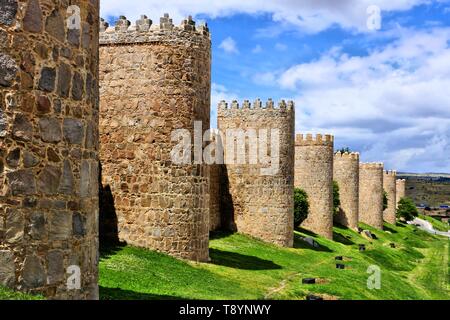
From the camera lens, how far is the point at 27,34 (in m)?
7.03

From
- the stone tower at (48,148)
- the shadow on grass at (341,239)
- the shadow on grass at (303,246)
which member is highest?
the stone tower at (48,148)

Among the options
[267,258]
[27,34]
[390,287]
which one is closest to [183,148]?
[267,258]

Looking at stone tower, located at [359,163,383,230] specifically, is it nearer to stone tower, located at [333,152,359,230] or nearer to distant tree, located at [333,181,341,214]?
stone tower, located at [333,152,359,230]

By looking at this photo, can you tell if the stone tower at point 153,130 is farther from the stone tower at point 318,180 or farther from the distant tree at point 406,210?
the distant tree at point 406,210

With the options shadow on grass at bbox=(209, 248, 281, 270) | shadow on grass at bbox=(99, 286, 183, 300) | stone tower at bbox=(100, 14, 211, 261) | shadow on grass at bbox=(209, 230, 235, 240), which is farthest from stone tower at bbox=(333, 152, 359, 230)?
shadow on grass at bbox=(99, 286, 183, 300)

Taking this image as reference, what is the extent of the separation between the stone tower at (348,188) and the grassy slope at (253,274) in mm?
10473

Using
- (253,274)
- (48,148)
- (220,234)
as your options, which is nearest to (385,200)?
(220,234)

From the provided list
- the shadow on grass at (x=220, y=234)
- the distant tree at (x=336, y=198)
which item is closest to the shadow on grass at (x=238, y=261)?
the shadow on grass at (x=220, y=234)

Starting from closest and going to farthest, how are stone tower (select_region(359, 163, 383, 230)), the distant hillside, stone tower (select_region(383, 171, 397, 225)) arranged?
stone tower (select_region(359, 163, 383, 230))
stone tower (select_region(383, 171, 397, 225))
the distant hillside

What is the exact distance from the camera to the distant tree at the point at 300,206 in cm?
4097

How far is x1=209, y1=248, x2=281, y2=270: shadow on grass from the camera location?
20.5 meters

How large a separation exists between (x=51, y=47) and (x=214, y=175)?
2594cm

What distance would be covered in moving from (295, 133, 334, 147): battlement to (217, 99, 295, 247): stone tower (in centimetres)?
1009

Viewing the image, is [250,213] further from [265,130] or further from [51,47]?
[51,47]
